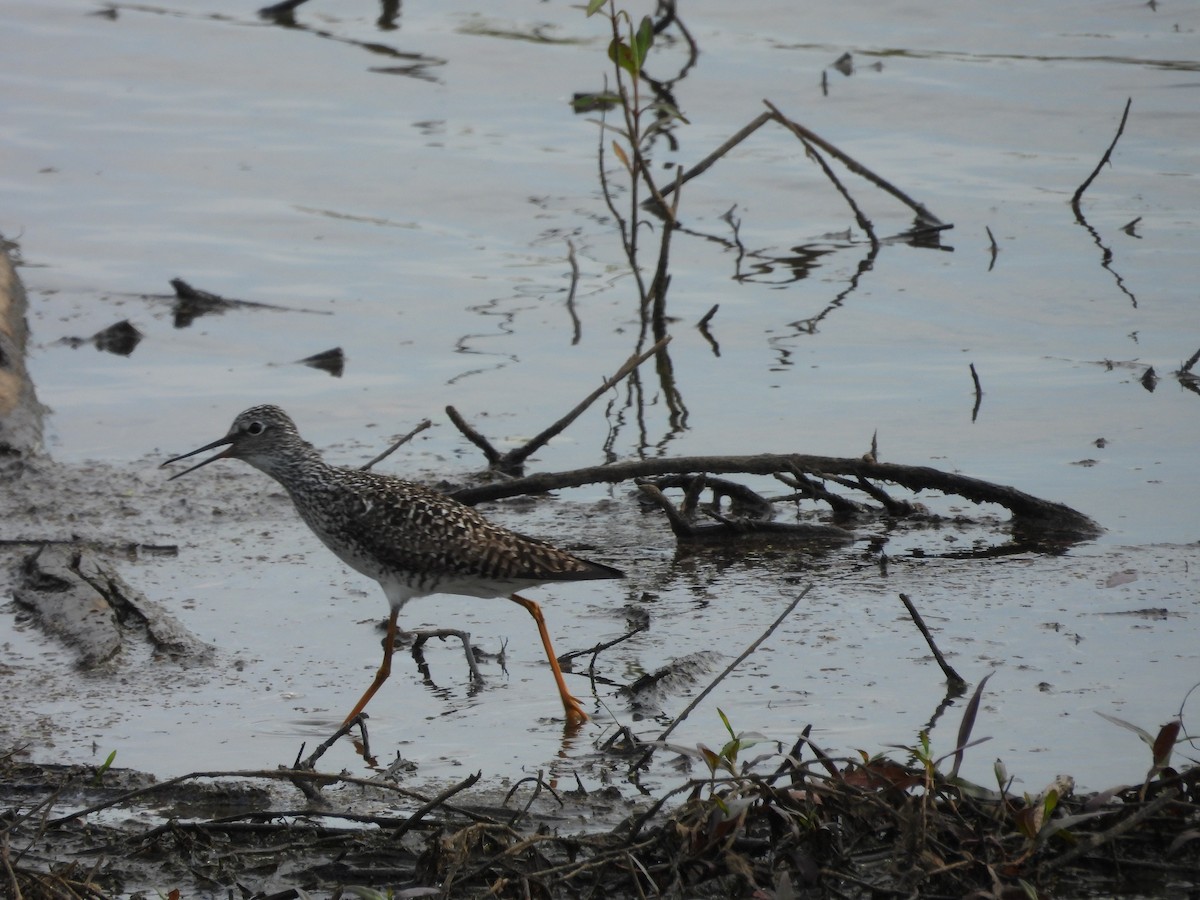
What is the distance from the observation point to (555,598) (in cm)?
676

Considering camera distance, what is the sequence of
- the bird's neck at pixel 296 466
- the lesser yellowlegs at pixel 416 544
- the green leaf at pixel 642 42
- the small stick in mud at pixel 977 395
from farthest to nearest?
the green leaf at pixel 642 42
the small stick in mud at pixel 977 395
the bird's neck at pixel 296 466
the lesser yellowlegs at pixel 416 544

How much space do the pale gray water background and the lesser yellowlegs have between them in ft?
0.90

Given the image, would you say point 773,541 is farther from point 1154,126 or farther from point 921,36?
point 921,36

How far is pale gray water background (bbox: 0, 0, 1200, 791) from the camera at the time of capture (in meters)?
5.67

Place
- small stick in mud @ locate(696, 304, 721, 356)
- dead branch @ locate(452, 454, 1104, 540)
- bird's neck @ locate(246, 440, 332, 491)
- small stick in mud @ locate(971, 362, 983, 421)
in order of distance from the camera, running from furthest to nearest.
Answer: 1. small stick in mud @ locate(696, 304, 721, 356)
2. small stick in mud @ locate(971, 362, 983, 421)
3. dead branch @ locate(452, 454, 1104, 540)
4. bird's neck @ locate(246, 440, 332, 491)

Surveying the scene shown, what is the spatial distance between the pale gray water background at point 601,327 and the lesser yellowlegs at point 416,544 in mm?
275

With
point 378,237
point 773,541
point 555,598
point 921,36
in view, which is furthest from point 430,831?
point 921,36

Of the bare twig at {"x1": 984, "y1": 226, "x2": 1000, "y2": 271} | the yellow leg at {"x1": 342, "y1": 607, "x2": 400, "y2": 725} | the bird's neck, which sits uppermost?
the bare twig at {"x1": 984, "y1": 226, "x2": 1000, "y2": 271}

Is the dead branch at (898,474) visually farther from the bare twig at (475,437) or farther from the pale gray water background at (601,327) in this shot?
the bare twig at (475,437)

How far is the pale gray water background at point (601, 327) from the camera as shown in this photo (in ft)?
18.6

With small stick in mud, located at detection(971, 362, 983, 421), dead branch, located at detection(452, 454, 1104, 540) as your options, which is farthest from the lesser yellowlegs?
small stick in mud, located at detection(971, 362, 983, 421)

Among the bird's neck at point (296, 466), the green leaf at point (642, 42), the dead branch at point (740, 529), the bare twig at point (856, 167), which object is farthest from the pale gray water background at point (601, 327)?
the green leaf at point (642, 42)

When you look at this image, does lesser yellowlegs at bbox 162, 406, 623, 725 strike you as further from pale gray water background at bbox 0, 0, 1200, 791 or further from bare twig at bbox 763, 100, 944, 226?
bare twig at bbox 763, 100, 944, 226

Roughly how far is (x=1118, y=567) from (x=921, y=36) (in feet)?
33.3
